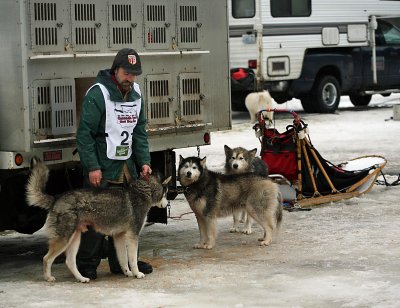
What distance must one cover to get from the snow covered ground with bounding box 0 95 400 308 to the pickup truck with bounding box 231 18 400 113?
29.6 ft

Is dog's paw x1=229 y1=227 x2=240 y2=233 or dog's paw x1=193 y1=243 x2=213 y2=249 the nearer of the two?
dog's paw x1=193 y1=243 x2=213 y2=249

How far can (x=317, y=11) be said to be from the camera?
831 inches

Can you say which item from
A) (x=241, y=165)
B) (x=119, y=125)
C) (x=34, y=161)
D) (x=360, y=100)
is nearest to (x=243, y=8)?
(x=360, y=100)

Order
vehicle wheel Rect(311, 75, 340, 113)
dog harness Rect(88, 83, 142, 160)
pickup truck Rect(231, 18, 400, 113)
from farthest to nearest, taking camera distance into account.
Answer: vehicle wheel Rect(311, 75, 340, 113), pickup truck Rect(231, 18, 400, 113), dog harness Rect(88, 83, 142, 160)

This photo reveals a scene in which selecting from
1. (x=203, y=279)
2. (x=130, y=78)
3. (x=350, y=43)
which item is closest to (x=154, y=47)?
(x=130, y=78)

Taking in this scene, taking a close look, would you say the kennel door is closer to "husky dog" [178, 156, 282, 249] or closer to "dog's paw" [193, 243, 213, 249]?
"husky dog" [178, 156, 282, 249]

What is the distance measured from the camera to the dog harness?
8102 millimetres

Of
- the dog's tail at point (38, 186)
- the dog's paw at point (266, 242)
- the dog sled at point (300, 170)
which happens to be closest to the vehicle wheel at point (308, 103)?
the dog sled at point (300, 170)

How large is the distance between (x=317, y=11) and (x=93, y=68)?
1330 centimetres

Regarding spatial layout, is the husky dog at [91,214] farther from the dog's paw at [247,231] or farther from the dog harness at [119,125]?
the dog's paw at [247,231]

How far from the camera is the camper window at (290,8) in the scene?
2050 cm

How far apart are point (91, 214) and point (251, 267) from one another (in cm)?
146

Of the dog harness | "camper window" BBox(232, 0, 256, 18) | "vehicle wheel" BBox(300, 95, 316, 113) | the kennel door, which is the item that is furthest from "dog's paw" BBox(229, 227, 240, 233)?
"vehicle wheel" BBox(300, 95, 316, 113)

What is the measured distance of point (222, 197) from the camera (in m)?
9.26
